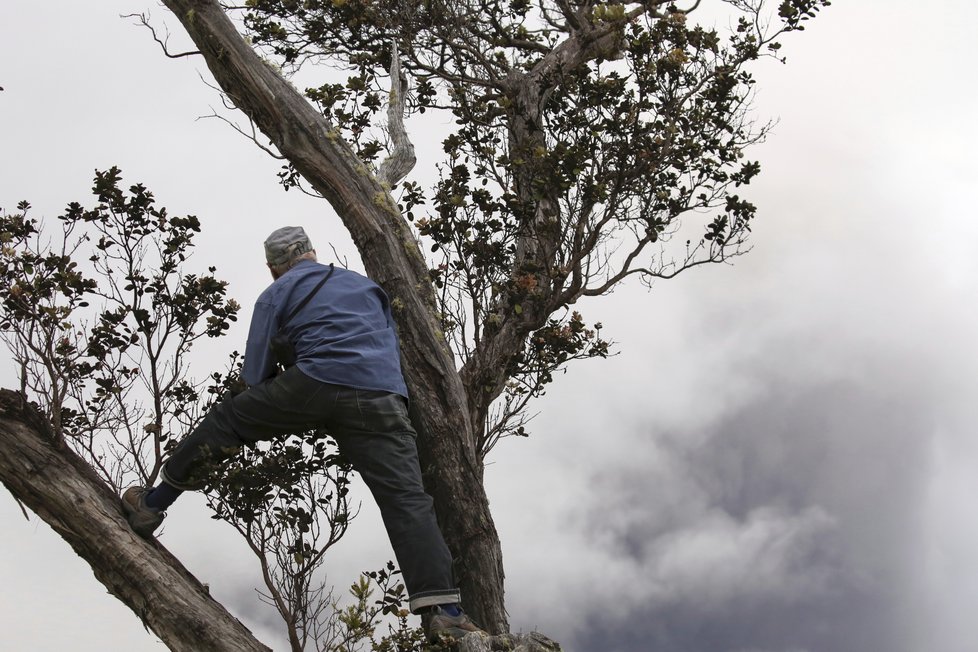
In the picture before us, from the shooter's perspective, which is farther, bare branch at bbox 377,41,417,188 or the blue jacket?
bare branch at bbox 377,41,417,188

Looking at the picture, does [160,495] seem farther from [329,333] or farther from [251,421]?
[329,333]

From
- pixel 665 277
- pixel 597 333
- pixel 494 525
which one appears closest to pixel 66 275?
pixel 494 525

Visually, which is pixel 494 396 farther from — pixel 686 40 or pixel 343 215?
pixel 686 40

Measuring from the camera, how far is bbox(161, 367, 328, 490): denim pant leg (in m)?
6.22

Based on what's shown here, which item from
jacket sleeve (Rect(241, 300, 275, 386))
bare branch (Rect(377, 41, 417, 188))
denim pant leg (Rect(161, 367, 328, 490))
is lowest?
denim pant leg (Rect(161, 367, 328, 490))

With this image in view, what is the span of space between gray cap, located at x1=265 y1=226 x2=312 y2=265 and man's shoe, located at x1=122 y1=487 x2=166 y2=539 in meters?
1.68

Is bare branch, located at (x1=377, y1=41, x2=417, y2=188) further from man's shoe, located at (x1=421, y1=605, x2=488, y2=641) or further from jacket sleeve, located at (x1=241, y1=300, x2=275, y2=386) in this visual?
man's shoe, located at (x1=421, y1=605, x2=488, y2=641)

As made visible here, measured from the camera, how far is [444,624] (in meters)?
6.14

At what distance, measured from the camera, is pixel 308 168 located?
25.2ft

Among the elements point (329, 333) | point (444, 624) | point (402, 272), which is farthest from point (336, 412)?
point (402, 272)

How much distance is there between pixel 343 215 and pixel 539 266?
1.67 m

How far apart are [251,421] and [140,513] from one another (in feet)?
3.02

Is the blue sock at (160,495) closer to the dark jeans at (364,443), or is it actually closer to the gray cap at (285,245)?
the dark jeans at (364,443)

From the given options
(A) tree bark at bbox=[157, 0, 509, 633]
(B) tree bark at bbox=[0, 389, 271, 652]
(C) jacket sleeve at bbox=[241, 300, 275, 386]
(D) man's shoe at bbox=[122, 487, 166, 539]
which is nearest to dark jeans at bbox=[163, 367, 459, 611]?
(C) jacket sleeve at bbox=[241, 300, 275, 386]
